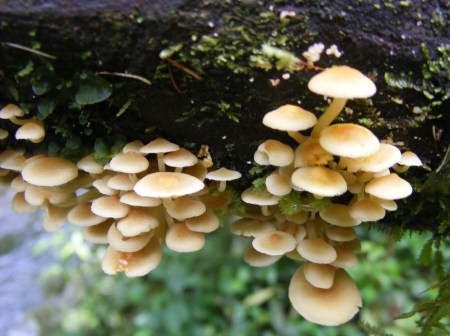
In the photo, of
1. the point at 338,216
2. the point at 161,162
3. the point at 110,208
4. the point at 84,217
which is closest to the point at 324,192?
the point at 338,216

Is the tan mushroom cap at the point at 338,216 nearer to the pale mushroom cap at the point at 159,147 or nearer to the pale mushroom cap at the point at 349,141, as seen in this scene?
the pale mushroom cap at the point at 349,141

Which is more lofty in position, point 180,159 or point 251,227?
point 180,159

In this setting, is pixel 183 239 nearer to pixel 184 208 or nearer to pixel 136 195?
pixel 184 208

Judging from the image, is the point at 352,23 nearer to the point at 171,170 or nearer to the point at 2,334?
the point at 171,170

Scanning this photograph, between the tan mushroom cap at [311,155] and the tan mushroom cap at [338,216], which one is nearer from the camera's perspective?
the tan mushroom cap at [311,155]

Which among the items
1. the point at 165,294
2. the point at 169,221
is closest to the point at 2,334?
the point at 165,294

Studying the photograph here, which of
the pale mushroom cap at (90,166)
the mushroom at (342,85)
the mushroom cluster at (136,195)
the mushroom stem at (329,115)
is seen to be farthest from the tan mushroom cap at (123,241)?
the mushroom at (342,85)

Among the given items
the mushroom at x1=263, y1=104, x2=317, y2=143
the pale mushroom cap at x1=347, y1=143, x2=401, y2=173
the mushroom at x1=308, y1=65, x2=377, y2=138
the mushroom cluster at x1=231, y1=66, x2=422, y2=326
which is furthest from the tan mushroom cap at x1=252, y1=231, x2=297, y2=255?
the mushroom at x1=308, y1=65, x2=377, y2=138
